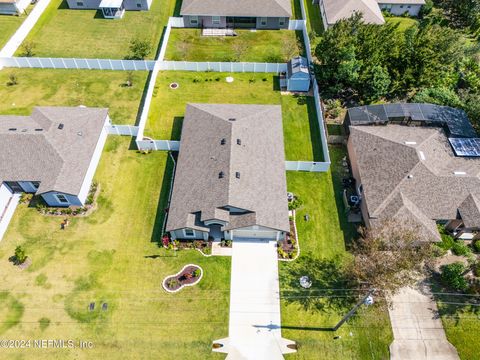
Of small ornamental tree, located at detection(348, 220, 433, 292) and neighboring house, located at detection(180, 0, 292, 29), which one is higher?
neighboring house, located at detection(180, 0, 292, 29)

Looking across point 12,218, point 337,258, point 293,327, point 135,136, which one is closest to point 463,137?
point 337,258

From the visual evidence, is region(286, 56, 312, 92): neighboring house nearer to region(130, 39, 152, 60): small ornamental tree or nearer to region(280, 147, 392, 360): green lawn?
region(280, 147, 392, 360): green lawn

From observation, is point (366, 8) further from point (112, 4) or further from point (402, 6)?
point (112, 4)

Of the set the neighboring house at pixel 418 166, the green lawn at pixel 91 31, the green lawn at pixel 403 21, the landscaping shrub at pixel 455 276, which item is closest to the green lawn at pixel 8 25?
the green lawn at pixel 91 31

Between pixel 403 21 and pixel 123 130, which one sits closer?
pixel 123 130

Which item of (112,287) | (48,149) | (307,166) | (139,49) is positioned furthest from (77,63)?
(307,166)

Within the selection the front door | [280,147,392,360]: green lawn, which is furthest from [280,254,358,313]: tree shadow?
the front door
